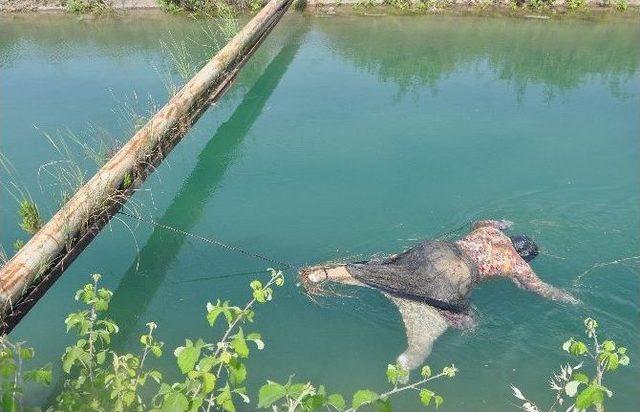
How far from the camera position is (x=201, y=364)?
179 cm

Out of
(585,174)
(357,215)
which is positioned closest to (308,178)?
(357,215)

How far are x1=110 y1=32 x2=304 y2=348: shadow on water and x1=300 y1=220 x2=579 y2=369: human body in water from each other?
1441 millimetres

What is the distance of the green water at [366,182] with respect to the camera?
399 centimetres

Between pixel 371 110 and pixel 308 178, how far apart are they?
2.04m

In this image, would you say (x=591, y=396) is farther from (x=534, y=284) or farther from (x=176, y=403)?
(x=534, y=284)

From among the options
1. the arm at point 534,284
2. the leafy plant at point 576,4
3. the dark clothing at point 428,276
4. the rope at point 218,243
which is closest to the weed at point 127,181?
the rope at point 218,243

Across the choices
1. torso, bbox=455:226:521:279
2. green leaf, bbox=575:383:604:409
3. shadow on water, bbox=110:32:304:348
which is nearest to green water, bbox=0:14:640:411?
shadow on water, bbox=110:32:304:348

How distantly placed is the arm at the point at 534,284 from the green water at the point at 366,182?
0.28ft

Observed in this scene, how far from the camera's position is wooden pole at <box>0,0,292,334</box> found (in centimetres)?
348

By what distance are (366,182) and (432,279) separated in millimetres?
2093

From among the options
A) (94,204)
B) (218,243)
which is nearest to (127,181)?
(94,204)

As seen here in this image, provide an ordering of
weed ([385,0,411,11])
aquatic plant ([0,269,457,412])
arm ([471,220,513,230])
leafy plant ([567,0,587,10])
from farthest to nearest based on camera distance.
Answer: weed ([385,0,411,11]) < leafy plant ([567,0,587,10]) < arm ([471,220,513,230]) < aquatic plant ([0,269,457,412])

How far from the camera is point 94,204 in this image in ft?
13.5

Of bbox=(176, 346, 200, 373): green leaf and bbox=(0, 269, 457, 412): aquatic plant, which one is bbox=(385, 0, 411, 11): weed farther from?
bbox=(176, 346, 200, 373): green leaf
